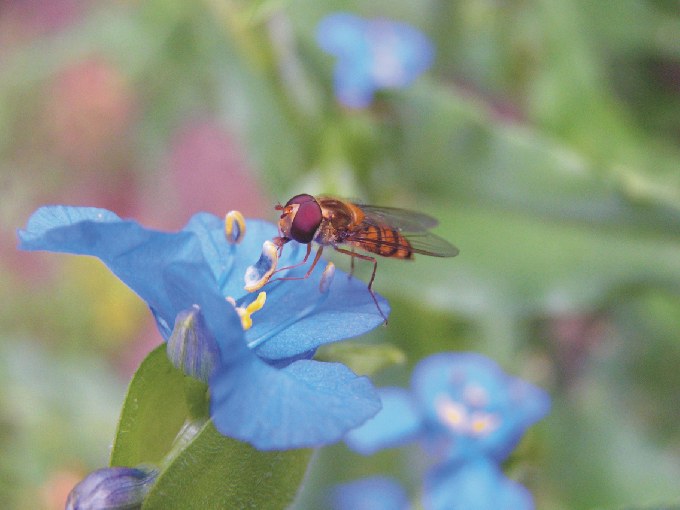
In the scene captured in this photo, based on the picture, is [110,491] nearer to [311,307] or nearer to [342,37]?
[311,307]

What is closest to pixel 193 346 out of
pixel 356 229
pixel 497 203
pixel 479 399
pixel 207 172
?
pixel 356 229

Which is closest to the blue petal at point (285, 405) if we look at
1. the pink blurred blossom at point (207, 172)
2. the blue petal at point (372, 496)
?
the blue petal at point (372, 496)

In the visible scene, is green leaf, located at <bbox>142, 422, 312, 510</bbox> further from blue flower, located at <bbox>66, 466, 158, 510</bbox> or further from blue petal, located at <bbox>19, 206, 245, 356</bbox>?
blue petal, located at <bbox>19, 206, 245, 356</bbox>

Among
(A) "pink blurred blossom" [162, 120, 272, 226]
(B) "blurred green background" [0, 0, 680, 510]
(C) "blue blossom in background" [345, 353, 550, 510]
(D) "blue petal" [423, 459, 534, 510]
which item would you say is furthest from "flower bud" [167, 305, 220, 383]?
(A) "pink blurred blossom" [162, 120, 272, 226]

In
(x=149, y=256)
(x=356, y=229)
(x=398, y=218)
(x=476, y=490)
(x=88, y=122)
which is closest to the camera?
(x=149, y=256)

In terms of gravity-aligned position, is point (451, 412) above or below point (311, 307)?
below

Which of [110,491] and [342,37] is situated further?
[342,37]
